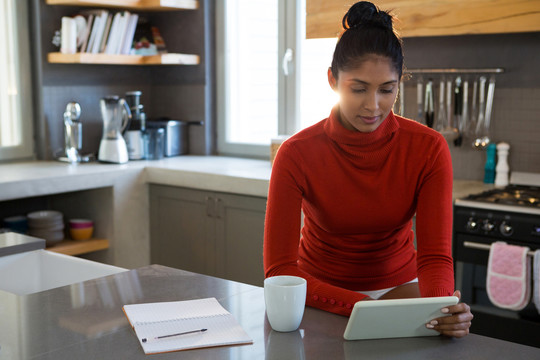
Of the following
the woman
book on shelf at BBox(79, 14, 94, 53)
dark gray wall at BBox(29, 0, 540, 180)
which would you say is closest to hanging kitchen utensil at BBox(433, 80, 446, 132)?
dark gray wall at BBox(29, 0, 540, 180)

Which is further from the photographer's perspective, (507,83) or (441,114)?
(441,114)

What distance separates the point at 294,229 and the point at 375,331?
0.48 metres

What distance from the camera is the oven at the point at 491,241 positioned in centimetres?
272

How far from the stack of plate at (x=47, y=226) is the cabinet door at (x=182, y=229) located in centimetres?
56

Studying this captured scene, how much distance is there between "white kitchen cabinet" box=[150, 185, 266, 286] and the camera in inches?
139

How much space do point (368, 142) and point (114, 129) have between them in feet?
8.19

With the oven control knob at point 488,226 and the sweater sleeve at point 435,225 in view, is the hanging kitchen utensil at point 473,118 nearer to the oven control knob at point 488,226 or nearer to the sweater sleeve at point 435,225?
the oven control knob at point 488,226

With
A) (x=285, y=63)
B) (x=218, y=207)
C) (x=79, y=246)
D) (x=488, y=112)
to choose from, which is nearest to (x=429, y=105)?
(x=488, y=112)

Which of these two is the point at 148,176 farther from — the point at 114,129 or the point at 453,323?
the point at 453,323

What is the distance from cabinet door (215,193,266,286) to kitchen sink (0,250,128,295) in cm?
154

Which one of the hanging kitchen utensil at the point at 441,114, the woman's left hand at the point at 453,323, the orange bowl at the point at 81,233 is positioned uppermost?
the hanging kitchen utensil at the point at 441,114

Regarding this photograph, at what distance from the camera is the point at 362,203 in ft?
6.00

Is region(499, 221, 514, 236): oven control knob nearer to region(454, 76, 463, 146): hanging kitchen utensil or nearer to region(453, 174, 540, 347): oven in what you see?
region(453, 174, 540, 347): oven

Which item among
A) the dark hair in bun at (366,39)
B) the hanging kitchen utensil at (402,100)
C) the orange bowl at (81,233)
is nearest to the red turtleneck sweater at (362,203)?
the dark hair in bun at (366,39)
